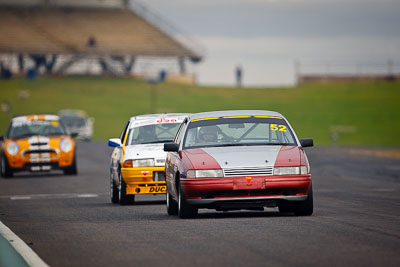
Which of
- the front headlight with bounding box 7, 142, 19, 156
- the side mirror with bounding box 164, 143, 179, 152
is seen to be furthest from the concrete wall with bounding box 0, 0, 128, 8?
the side mirror with bounding box 164, 143, 179, 152

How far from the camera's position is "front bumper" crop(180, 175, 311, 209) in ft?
45.6

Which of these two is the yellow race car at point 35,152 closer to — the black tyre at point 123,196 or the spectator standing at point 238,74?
the black tyre at point 123,196

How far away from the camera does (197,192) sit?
14.0 meters

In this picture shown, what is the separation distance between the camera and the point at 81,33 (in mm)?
92375

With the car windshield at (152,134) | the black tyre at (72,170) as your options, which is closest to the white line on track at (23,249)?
the car windshield at (152,134)

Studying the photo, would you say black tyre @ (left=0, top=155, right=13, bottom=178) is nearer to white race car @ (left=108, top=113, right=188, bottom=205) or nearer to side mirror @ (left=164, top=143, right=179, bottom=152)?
white race car @ (left=108, top=113, right=188, bottom=205)

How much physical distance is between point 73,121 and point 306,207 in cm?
4857

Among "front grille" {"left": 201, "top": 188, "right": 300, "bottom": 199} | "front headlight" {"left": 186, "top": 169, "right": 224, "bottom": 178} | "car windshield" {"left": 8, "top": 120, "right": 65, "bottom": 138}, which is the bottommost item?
"front grille" {"left": 201, "top": 188, "right": 300, "bottom": 199}

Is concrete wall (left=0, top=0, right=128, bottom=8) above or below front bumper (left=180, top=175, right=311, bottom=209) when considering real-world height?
above

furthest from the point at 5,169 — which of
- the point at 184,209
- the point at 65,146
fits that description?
the point at 184,209

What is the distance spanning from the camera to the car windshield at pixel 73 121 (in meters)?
61.8

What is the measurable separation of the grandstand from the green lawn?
2371mm

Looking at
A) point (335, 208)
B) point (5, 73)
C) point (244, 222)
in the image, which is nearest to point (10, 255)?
point (244, 222)

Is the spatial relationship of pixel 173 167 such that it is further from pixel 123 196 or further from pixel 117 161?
pixel 117 161
